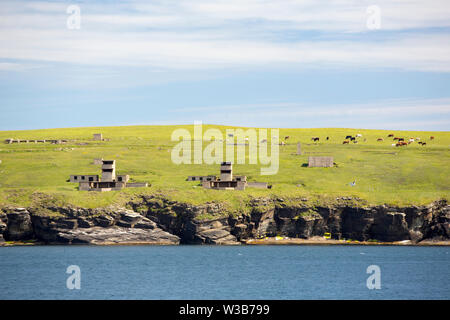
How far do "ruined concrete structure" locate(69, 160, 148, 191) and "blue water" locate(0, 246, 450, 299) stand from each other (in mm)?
19676

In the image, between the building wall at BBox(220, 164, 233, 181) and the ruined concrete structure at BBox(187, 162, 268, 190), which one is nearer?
the ruined concrete structure at BBox(187, 162, 268, 190)

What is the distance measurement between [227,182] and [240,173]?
14.8 meters

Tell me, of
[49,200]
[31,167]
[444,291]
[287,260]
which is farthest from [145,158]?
[444,291]

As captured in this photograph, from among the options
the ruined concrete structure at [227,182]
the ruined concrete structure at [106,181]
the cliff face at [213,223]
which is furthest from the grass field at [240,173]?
the ruined concrete structure at [106,181]

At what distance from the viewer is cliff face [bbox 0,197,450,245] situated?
137375 millimetres

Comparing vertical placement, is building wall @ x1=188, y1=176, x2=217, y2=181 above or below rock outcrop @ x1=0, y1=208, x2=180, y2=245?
above

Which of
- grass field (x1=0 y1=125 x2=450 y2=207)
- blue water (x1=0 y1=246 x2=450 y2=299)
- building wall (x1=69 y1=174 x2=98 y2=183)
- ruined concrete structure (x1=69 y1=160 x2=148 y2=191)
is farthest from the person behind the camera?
building wall (x1=69 y1=174 x2=98 y2=183)

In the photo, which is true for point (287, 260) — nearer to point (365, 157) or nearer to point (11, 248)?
point (11, 248)

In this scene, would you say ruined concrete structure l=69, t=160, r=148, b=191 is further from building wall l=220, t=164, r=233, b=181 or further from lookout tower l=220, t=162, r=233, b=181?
building wall l=220, t=164, r=233, b=181

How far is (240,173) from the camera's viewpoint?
165 meters

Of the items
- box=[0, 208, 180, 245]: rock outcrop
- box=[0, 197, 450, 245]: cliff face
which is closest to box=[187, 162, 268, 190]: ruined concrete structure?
box=[0, 197, 450, 245]: cliff face

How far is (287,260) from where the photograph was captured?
367 feet

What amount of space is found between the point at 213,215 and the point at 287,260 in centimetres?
2982
